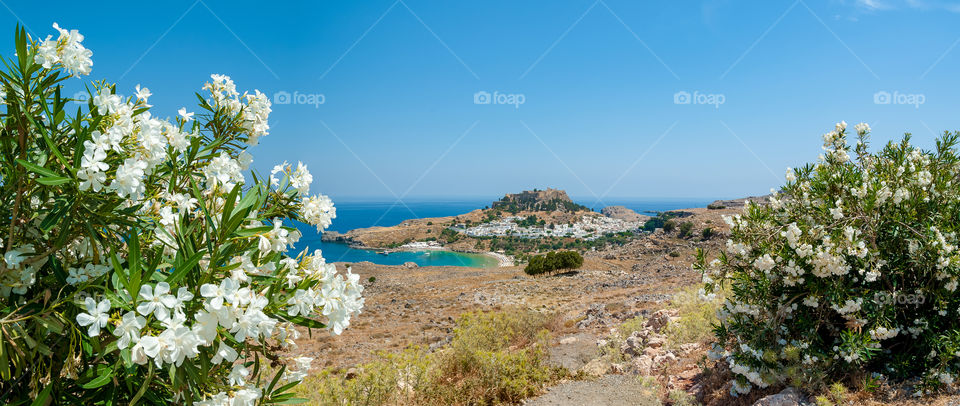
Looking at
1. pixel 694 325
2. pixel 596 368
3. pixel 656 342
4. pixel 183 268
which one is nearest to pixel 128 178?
pixel 183 268

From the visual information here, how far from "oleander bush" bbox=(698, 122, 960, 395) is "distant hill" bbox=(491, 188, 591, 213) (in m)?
131

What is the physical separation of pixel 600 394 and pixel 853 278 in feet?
10.3

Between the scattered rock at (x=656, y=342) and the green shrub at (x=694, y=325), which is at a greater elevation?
the green shrub at (x=694, y=325)

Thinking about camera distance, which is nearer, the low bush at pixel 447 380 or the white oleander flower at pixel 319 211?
the white oleander flower at pixel 319 211

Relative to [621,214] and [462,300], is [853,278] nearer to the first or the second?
[462,300]

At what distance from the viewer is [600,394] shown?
5777 mm

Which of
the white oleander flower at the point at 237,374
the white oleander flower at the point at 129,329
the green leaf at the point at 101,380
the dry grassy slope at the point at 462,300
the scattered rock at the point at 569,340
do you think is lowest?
the dry grassy slope at the point at 462,300

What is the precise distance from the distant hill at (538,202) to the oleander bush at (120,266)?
134 metres

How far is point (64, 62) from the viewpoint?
2.13 metres

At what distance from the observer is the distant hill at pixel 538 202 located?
140125mm

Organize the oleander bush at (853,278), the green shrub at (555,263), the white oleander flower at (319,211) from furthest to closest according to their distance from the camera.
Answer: the green shrub at (555,263), the oleander bush at (853,278), the white oleander flower at (319,211)

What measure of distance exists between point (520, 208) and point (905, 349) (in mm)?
141778

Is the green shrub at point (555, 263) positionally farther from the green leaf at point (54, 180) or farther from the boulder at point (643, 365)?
the green leaf at point (54, 180)

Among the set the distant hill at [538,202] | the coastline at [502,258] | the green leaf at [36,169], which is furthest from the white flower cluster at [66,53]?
the distant hill at [538,202]
